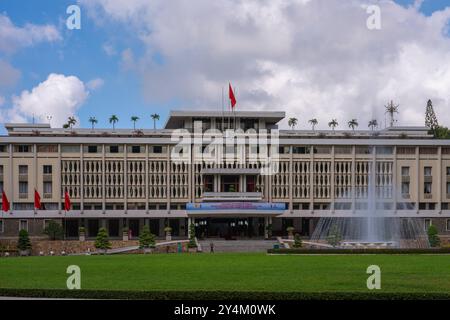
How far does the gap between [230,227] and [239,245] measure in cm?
1239

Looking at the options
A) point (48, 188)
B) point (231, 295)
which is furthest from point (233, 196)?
point (231, 295)

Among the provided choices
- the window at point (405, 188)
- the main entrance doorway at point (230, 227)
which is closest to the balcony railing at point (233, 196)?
the main entrance doorway at point (230, 227)

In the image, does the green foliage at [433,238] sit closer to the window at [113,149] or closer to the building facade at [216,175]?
the building facade at [216,175]

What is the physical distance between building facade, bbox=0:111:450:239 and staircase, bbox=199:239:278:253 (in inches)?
269

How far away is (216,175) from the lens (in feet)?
232

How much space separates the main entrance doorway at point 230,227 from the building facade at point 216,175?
0.31 ft

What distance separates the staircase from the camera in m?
55.6

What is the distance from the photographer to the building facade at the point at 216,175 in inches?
2709

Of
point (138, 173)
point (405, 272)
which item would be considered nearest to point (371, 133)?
point (138, 173)

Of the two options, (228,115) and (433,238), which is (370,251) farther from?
(228,115)

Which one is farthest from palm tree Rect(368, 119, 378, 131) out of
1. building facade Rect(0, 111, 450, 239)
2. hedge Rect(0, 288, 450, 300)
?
hedge Rect(0, 288, 450, 300)

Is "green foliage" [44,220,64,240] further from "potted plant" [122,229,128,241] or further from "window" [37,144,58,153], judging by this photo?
"window" [37,144,58,153]
